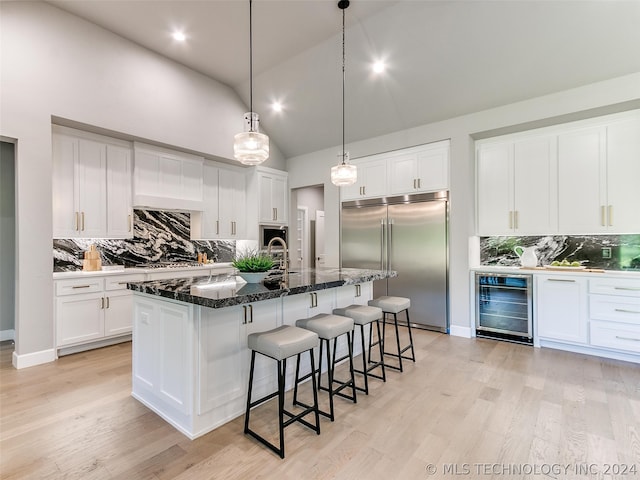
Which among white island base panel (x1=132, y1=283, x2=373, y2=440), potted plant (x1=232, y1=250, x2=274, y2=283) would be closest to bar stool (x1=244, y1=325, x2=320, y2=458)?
white island base panel (x1=132, y1=283, x2=373, y2=440)

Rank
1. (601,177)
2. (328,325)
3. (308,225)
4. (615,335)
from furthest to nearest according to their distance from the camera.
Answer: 1. (308,225)
2. (601,177)
3. (615,335)
4. (328,325)

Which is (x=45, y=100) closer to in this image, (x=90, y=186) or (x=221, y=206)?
(x=90, y=186)

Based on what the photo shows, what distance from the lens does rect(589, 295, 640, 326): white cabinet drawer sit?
330cm

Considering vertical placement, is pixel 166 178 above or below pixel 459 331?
above

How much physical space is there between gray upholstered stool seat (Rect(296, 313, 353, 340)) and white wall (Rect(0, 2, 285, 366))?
296 centimetres

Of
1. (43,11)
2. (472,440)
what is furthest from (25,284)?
(472,440)

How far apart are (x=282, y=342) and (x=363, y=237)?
3538mm

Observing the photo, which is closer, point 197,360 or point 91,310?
point 197,360

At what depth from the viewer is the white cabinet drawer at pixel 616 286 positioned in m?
3.30

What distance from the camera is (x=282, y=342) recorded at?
1.96 metres

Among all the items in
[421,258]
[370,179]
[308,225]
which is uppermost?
[370,179]

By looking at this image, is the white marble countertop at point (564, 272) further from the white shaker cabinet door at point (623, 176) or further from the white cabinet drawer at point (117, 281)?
the white cabinet drawer at point (117, 281)

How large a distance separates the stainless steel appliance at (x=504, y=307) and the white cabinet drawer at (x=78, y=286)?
15.7 ft

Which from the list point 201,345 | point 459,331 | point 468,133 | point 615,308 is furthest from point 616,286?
point 201,345
